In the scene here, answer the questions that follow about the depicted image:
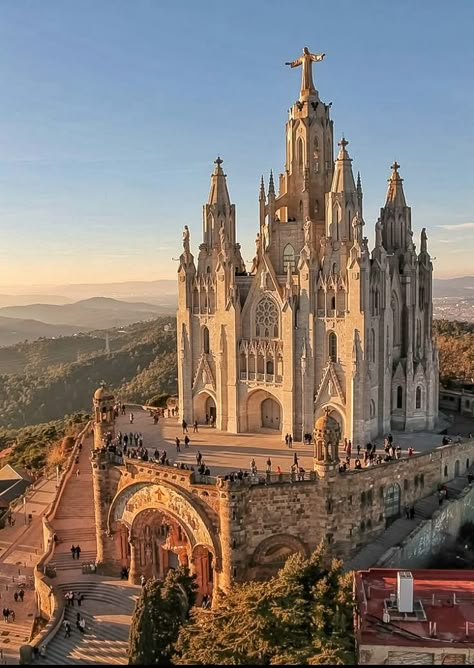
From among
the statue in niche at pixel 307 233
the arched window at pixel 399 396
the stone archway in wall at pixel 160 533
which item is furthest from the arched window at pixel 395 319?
the stone archway in wall at pixel 160 533

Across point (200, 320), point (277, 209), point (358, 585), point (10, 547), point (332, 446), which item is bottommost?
point (10, 547)

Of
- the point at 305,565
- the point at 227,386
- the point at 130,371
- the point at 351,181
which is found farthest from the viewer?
the point at 130,371

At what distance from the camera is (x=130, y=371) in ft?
362

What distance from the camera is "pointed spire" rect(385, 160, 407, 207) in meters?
40.9

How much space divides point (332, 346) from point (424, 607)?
59.1ft

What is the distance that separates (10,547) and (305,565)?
24.5m

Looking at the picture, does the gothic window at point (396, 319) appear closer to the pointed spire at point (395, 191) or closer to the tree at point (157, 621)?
the pointed spire at point (395, 191)

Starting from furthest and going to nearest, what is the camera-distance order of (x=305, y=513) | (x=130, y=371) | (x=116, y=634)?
(x=130, y=371) < (x=305, y=513) < (x=116, y=634)

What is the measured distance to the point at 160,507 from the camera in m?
32.3

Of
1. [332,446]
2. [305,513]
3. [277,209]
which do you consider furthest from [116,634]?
[277,209]

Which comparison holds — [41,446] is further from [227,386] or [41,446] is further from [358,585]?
[358,585]

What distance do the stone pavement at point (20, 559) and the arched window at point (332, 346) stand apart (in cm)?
2174

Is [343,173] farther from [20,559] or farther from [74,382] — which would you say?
[74,382]

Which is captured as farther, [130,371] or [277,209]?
[130,371]
